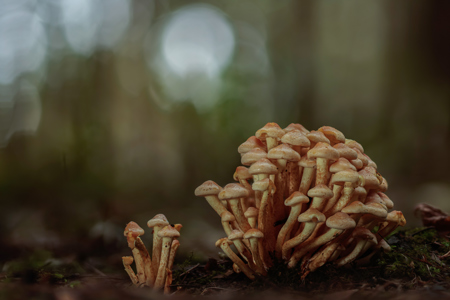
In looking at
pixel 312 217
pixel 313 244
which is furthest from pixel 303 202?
pixel 313 244

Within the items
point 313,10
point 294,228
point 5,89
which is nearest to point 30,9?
point 5,89

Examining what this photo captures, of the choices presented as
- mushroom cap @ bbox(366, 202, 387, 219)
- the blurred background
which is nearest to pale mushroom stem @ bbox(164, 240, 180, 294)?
mushroom cap @ bbox(366, 202, 387, 219)

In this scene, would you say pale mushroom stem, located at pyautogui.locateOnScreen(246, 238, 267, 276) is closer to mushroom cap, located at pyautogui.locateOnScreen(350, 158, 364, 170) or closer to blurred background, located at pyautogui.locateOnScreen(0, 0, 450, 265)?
mushroom cap, located at pyautogui.locateOnScreen(350, 158, 364, 170)

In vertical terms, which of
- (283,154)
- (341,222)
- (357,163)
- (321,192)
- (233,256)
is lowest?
(233,256)

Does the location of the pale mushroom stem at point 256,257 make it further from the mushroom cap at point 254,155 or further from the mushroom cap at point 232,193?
the mushroom cap at point 254,155

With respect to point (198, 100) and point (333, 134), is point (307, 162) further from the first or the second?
point (198, 100)
